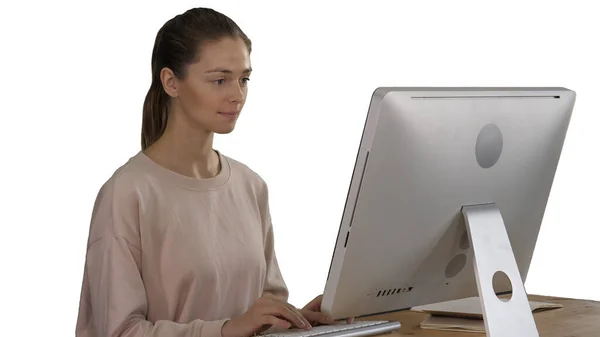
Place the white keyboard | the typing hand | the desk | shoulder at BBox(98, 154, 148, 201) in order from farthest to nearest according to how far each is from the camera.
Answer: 1. shoulder at BBox(98, 154, 148, 201)
2. the desk
3. the typing hand
4. the white keyboard

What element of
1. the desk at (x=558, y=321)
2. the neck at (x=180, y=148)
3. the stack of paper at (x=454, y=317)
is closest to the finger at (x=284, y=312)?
the desk at (x=558, y=321)

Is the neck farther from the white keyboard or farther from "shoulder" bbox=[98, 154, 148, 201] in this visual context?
the white keyboard

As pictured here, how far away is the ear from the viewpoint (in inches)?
116

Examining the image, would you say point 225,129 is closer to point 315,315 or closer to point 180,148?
point 180,148

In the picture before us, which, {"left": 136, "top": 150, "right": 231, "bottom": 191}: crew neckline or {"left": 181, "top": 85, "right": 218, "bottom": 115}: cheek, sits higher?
{"left": 181, "top": 85, "right": 218, "bottom": 115}: cheek

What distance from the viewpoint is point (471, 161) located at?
2508 mm

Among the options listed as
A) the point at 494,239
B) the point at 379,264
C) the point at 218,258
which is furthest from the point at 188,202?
the point at 494,239

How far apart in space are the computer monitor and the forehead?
2.39ft

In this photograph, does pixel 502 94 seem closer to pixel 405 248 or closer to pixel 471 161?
pixel 471 161

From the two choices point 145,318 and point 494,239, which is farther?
point 145,318

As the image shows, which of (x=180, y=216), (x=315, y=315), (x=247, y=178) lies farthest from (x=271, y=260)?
(x=315, y=315)

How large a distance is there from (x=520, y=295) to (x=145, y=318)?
1018 millimetres

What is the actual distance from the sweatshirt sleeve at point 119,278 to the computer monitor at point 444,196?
18.5 inches

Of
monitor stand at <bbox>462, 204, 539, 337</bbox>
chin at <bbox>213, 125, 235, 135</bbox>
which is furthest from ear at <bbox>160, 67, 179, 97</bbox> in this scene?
monitor stand at <bbox>462, 204, 539, 337</bbox>
